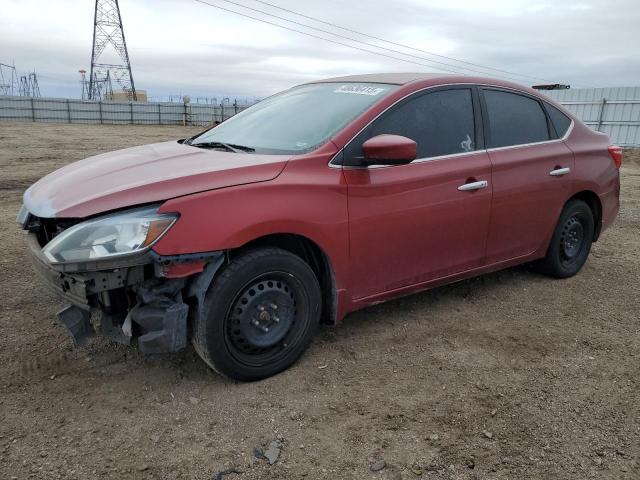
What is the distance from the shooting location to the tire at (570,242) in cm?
441

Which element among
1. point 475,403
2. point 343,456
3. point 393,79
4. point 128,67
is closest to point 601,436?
point 475,403

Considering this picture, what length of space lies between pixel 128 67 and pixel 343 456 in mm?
51972

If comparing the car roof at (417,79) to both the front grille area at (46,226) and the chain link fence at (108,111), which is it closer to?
the front grille area at (46,226)

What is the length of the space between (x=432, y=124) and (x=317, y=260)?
1.25 meters

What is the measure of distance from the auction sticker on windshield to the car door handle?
0.83 metres

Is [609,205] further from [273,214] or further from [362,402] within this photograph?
[273,214]

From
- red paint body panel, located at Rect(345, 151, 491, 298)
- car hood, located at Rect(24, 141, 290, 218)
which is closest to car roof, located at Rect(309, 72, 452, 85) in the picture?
red paint body panel, located at Rect(345, 151, 491, 298)

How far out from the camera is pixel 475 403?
2723 mm

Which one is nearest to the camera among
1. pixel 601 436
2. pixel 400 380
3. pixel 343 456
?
pixel 343 456

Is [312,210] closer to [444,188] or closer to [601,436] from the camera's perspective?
[444,188]

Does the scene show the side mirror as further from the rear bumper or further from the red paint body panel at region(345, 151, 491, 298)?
the rear bumper

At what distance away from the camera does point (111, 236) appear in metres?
2.41

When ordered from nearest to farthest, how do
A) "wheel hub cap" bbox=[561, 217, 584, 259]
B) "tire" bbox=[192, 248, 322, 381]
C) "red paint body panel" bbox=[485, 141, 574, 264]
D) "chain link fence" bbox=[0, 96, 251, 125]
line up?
"tire" bbox=[192, 248, 322, 381]
"red paint body panel" bbox=[485, 141, 574, 264]
"wheel hub cap" bbox=[561, 217, 584, 259]
"chain link fence" bbox=[0, 96, 251, 125]

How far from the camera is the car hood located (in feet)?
8.22
